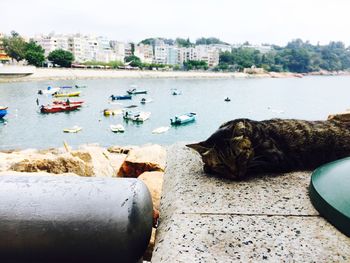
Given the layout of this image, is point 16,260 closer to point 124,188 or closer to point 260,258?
point 124,188

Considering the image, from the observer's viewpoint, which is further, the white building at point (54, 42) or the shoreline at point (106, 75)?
the white building at point (54, 42)

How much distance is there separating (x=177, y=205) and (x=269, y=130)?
1086 millimetres

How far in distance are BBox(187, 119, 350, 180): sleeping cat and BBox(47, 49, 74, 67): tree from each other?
11211 centimetres

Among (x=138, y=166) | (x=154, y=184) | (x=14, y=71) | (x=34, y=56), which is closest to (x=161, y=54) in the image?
(x=34, y=56)

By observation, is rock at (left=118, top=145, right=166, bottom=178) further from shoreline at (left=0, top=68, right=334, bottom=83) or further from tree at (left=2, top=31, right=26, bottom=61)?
tree at (left=2, top=31, right=26, bottom=61)

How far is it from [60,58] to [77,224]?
11341 cm

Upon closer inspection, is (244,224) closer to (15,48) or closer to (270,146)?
(270,146)

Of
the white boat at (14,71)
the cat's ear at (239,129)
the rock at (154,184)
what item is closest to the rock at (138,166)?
the rock at (154,184)

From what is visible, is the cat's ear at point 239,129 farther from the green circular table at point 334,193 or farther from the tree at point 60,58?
the tree at point 60,58

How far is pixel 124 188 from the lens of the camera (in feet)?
7.92

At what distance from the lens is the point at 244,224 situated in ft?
8.02

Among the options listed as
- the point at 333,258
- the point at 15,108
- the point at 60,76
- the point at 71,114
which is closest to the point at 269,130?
the point at 333,258

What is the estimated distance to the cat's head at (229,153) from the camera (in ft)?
9.98

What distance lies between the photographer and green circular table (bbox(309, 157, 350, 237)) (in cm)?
226
